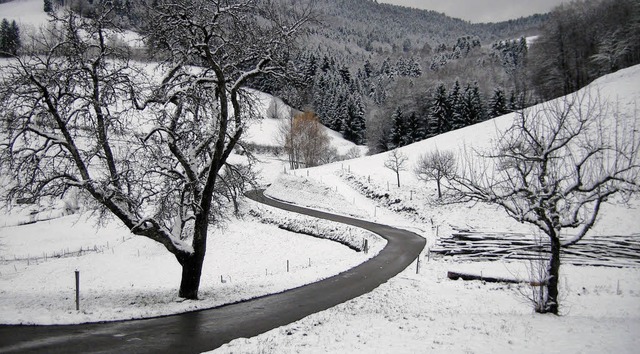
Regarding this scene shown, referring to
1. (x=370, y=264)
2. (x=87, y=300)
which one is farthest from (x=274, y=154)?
(x=87, y=300)

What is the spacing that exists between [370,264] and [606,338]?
43.2ft

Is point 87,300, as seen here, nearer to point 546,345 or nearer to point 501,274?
point 546,345

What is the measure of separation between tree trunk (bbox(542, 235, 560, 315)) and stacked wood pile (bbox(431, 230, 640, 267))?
910 cm

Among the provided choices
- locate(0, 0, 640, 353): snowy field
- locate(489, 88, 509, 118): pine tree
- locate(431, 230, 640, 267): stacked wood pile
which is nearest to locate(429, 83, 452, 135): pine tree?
locate(489, 88, 509, 118): pine tree

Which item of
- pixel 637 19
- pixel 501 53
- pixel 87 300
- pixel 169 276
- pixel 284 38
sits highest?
pixel 501 53

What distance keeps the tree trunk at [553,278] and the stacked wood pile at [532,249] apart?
910cm

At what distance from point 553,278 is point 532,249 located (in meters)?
15.4

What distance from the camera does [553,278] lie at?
959 centimetres

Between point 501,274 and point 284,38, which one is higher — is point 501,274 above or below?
below

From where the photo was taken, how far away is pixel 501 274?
17.2 metres

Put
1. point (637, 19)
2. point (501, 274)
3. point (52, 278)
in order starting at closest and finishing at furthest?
point (501, 274), point (52, 278), point (637, 19)

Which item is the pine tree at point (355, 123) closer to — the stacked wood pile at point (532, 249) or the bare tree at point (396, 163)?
the bare tree at point (396, 163)

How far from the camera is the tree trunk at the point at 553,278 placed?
9.53 m

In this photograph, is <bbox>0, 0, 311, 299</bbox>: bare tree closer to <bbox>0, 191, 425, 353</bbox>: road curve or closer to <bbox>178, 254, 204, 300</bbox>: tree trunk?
<bbox>178, 254, 204, 300</bbox>: tree trunk
